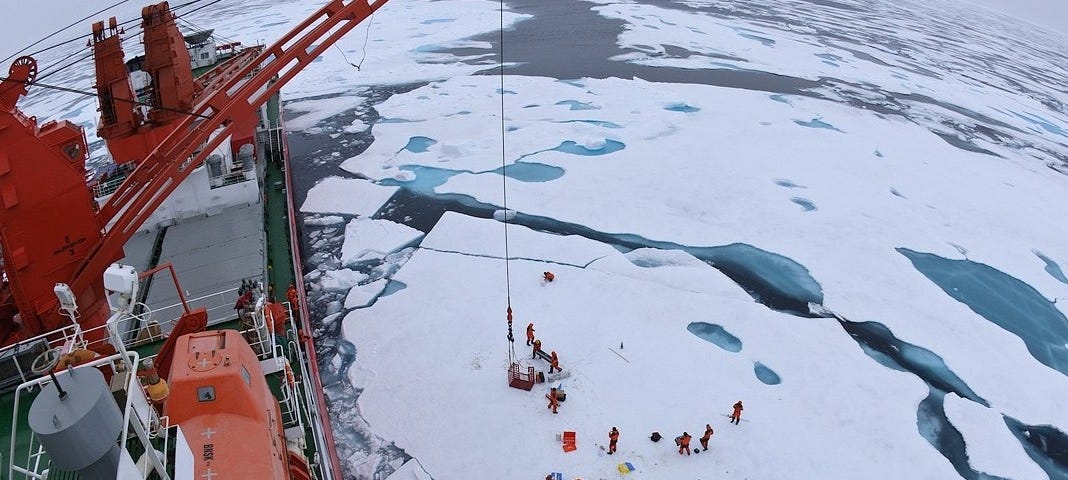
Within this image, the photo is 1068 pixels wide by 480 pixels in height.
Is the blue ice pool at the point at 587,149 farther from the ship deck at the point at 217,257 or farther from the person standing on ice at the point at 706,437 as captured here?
the person standing on ice at the point at 706,437

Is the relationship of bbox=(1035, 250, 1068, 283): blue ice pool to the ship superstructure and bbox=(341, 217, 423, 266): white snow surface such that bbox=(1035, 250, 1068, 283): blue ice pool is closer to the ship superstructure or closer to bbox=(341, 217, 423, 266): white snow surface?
bbox=(341, 217, 423, 266): white snow surface

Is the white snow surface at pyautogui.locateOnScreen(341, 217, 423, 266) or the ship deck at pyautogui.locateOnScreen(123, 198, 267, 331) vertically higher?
the ship deck at pyautogui.locateOnScreen(123, 198, 267, 331)

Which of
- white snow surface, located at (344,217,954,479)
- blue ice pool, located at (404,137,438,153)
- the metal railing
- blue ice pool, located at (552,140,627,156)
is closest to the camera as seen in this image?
the metal railing

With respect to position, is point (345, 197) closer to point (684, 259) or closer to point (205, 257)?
point (205, 257)

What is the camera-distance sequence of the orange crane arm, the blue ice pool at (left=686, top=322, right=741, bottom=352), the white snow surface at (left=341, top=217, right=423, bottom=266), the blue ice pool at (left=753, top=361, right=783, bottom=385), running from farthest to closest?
the white snow surface at (left=341, top=217, right=423, bottom=266) < the blue ice pool at (left=686, top=322, right=741, bottom=352) < the blue ice pool at (left=753, top=361, right=783, bottom=385) < the orange crane arm

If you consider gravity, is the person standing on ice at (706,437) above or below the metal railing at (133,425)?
below

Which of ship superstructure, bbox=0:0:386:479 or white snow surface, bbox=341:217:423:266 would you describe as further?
white snow surface, bbox=341:217:423:266

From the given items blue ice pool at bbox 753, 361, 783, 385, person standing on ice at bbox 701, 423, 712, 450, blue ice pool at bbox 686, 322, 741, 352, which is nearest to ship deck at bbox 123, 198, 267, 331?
person standing on ice at bbox 701, 423, 712, 450

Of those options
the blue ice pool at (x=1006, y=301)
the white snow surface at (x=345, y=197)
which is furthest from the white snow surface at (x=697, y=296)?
the white snow surface at (x=345, y=197)
